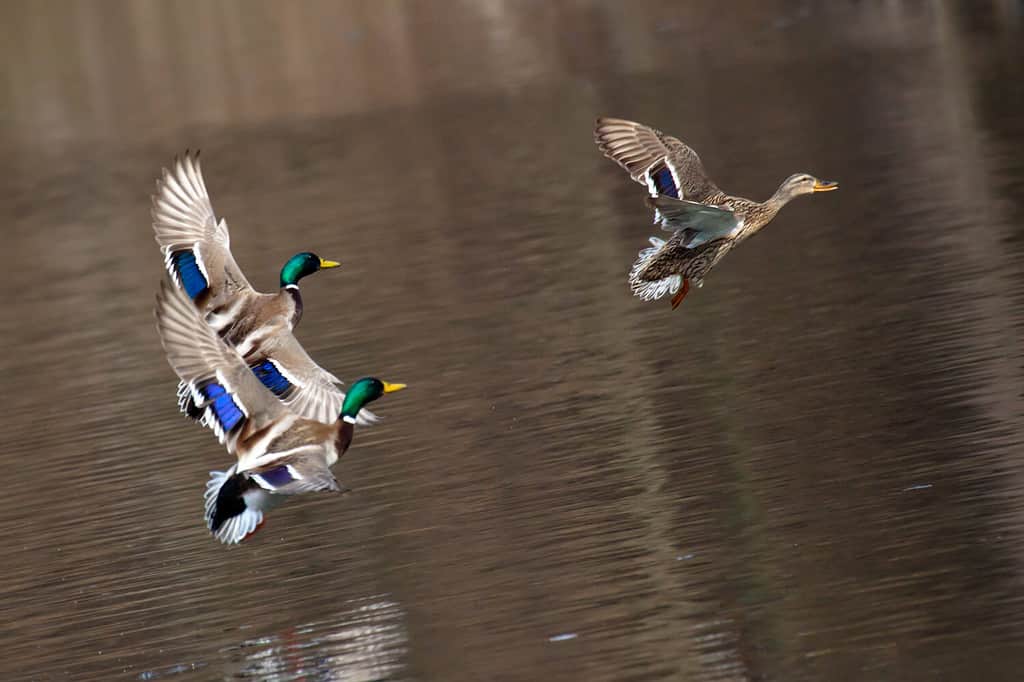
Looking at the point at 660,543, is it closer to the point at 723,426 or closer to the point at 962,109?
the point at 723,426

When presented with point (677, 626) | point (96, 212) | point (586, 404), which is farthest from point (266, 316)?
point (96, 212)

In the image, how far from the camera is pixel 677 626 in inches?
367

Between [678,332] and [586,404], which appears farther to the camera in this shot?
[678,332]

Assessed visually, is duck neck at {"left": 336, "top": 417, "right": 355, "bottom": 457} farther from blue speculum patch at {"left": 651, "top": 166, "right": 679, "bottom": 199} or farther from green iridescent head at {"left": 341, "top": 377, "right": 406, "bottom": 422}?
blue speculum patch at {"left": 651, "top": 166, "right": 679, "bottom": 199}

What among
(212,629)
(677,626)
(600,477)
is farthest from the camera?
(600,477)

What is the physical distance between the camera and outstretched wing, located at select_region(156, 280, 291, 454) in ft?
36.0

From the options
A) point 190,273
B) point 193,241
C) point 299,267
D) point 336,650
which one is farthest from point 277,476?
point 193,241

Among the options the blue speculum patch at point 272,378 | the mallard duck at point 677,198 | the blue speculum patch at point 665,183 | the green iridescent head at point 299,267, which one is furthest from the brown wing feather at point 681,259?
the blue speculum patch at point 272,378

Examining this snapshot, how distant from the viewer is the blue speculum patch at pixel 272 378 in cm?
1245

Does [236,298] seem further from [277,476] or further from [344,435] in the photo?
[277,476]

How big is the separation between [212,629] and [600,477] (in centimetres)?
262

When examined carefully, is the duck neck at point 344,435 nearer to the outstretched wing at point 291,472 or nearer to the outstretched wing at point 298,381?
the outstretched wing at point 291,472

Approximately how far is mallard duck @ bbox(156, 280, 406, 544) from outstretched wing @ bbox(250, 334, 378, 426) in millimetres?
758

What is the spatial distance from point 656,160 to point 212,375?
3.69 meters
